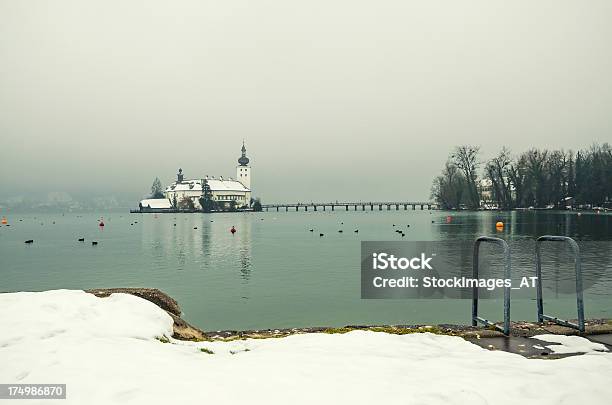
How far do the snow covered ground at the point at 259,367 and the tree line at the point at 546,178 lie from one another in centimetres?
10024

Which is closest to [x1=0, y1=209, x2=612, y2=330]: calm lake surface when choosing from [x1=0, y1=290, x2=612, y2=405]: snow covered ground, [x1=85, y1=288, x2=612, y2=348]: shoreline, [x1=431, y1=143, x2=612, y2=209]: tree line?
[x1=85, y1=288, x2=612, y2=348]: shoreline

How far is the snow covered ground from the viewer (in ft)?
12.5

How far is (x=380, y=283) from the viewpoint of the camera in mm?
22312

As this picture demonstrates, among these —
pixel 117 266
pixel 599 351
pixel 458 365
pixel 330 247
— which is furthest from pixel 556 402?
pixel 330 247

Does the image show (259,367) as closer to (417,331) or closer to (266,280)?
(417,331)

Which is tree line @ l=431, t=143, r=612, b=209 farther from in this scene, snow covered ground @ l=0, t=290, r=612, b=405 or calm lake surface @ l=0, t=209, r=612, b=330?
snow covered ground @ l=0, t=290, r=612, b=405

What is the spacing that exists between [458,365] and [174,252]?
3940 centimetres

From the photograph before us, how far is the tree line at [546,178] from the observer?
96625mm

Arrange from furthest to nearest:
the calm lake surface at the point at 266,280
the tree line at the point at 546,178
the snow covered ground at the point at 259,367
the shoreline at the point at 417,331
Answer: the tree line at the point at 546,178, the calm lake surface at the point at 266,280, the shoreline at the point at 417,331, the snow covered ground at the point at 259,367

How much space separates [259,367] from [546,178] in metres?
108

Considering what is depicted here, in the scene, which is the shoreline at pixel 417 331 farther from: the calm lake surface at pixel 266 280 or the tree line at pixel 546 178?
the tree line at pixel 546 178

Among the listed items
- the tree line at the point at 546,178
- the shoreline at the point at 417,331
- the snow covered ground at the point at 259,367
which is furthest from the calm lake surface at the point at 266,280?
the tree line at the point at 546,178

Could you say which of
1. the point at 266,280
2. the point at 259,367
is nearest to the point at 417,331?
the point at 259,367

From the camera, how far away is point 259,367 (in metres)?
4.37
